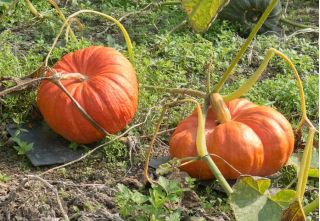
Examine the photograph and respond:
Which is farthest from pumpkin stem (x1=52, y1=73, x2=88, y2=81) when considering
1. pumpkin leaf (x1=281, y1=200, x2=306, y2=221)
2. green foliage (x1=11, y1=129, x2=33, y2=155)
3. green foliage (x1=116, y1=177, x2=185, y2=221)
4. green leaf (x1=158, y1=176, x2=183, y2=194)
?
pumpkin leaf (x1=281, y1=200, x2=306, y2=221)

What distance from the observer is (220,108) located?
3428 mm

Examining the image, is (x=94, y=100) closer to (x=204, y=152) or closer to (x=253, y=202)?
(x=204, y=152)

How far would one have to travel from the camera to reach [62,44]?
4793mm

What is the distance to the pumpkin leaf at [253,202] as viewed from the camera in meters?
2.77

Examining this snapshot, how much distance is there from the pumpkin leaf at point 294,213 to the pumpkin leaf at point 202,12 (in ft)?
2.23

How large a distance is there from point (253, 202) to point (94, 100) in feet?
3.56

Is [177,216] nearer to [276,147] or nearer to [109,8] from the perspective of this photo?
[276,147]

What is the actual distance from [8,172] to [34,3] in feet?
7.22

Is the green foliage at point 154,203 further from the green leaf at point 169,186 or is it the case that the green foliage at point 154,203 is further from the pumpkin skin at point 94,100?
the pumpkin skin at point 94,100

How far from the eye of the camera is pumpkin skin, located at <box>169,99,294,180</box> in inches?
130

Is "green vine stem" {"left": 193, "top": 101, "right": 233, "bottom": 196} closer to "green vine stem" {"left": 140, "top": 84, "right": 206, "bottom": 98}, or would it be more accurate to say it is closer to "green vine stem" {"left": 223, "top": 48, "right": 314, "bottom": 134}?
"green vine stem" {"left": 223, "top": 48, "right": 314, "bottom": 134}

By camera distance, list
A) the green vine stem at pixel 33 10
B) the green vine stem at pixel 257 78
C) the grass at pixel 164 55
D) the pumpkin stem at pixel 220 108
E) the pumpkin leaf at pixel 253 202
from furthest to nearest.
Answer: the green vine stem at pixel 33 10
the grass at pixel 164 55
the pumpkin stem at pixel 220 108
the green vine stem at pixel 257 78
the pumpkin leaf at pixel 253 202

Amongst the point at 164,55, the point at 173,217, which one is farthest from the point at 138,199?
the point at 164,55

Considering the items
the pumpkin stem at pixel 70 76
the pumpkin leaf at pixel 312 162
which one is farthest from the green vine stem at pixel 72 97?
the pumpkin leaf at pixel 312 162
